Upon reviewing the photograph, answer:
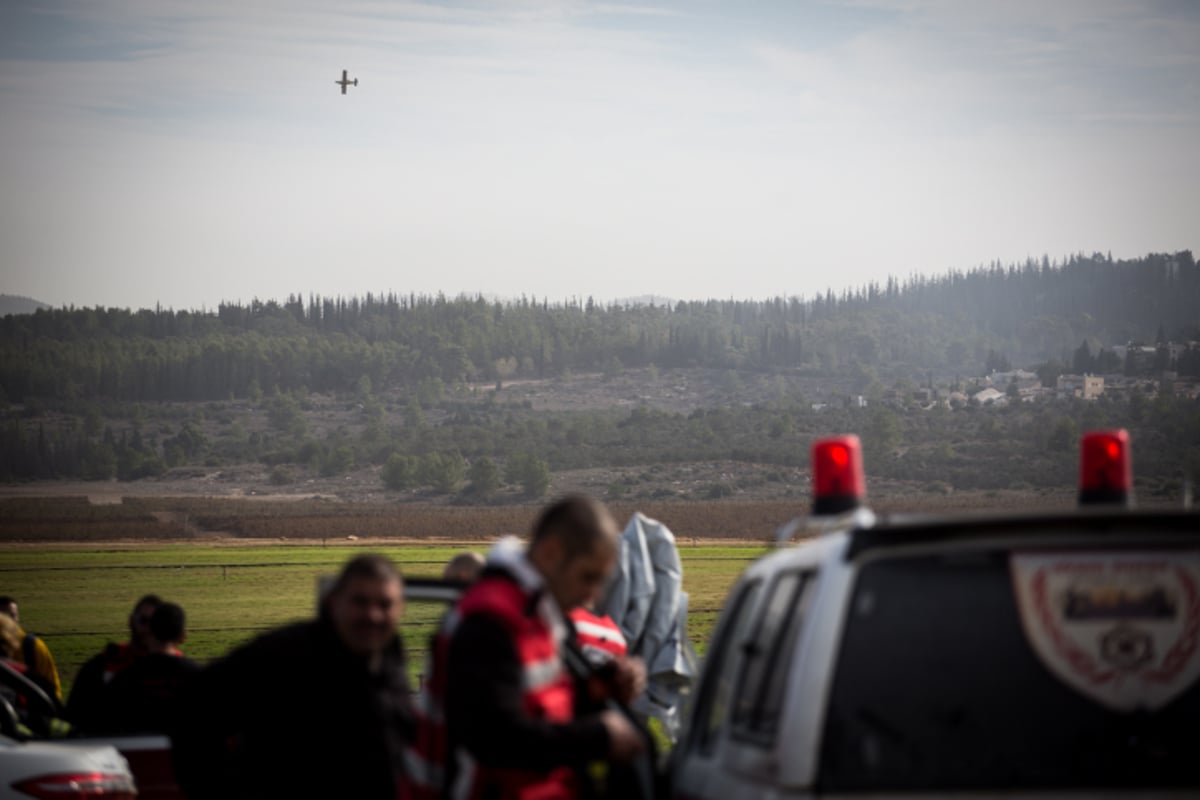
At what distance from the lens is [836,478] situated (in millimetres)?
4766

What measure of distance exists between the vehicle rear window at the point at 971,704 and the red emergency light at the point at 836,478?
2.51 ft

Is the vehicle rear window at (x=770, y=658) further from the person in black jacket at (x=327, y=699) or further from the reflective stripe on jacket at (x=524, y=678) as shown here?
the person in black jacket at (x=327, y=699)

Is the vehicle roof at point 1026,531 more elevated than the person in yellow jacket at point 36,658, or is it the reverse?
the vehicle roof at point 1026,531

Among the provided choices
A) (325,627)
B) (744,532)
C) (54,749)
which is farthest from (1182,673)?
(744,532)

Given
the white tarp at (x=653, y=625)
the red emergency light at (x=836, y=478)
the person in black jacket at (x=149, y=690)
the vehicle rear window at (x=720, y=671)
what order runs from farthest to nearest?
1. the white tarp at (x=653, y=625)
2. the person in black jacket at (x=149, y=690)
3. the vehicle rear window at (x=720, y=671)
4. the red emergency light at (x=836, y=478)

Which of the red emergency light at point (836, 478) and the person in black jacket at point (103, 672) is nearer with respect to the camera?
the red emergency light at point (836, 478)

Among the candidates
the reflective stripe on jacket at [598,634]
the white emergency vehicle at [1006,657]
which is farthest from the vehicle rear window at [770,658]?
the reflective stripe on jacket at [598,634]

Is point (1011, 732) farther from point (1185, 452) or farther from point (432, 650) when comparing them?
point (1185, 452)

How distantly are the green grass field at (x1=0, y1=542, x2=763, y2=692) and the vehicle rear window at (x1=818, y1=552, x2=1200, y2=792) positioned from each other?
32.0 m

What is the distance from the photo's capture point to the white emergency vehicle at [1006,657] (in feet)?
12.3

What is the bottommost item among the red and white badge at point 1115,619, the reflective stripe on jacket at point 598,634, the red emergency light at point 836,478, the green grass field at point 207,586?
the green grass field at point 207,586

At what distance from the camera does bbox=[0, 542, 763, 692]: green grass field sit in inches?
1968

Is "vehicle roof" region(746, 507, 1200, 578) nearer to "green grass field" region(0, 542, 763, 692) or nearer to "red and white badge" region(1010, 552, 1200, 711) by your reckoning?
"red and white badge" region(1010, 552, 1200, 711)

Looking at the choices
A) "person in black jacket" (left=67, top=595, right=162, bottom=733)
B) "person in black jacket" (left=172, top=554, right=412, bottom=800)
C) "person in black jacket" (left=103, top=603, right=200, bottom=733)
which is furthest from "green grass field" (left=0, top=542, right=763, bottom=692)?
"person in black jacket" (left=172, top=554, right=412, bottom=800)
